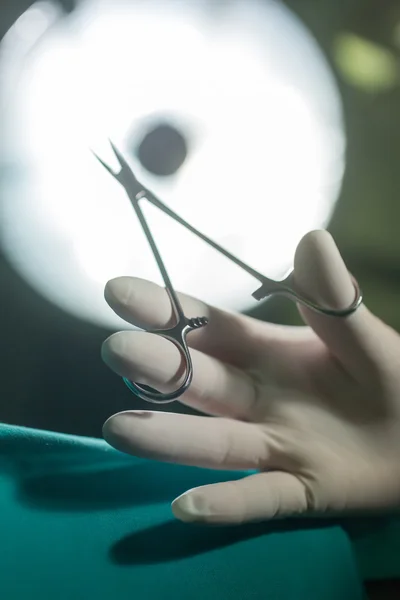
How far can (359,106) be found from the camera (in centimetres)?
79

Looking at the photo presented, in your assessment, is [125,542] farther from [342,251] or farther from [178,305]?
[342,251]

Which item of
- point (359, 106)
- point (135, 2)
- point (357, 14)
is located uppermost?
point (135, 2)

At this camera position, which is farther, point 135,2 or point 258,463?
point 135,2

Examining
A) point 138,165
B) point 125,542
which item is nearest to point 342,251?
point 138,165

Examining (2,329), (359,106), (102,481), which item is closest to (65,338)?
(2,329)

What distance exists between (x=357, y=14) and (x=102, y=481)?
67 cm

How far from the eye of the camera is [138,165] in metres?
0.68

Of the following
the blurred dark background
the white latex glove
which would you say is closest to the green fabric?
the white latex glove

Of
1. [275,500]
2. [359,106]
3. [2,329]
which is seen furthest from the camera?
[359,106]

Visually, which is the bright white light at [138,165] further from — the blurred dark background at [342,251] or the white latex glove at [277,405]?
the white latex glove at [277,405]

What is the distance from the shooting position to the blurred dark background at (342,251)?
660mm

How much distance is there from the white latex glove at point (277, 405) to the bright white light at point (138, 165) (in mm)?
146

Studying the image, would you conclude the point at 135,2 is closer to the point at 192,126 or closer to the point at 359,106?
the point at 192,126

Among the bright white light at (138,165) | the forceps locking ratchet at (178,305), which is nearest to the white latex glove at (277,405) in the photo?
the forceps locking ratchet at (178,305)
